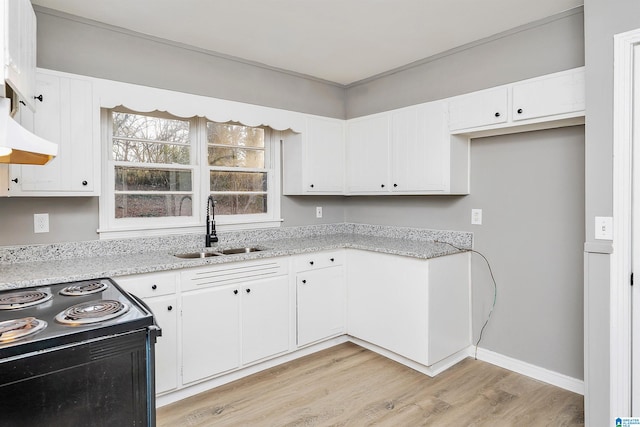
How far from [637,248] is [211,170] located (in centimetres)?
288

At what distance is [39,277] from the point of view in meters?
1.97

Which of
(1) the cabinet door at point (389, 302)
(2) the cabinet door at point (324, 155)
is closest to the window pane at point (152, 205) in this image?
(2) the cabinet door at point (324, 155)

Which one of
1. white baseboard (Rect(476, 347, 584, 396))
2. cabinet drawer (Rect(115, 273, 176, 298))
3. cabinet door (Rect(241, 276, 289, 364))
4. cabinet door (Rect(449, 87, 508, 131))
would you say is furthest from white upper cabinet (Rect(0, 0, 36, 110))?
white baseboard (Rect(476, 347, 584, 396))

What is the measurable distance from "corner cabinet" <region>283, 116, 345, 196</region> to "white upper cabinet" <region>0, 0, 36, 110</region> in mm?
2013

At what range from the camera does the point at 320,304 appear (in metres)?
3.18

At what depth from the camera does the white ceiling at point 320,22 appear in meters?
2.37

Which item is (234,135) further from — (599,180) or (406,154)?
(599,180)

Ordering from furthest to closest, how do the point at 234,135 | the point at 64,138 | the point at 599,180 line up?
the point at 234,135, the point at 64,138, the point at 599,180

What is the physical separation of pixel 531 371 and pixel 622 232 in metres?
1.35

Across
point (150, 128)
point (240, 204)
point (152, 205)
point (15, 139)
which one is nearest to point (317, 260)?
point (240, 204)

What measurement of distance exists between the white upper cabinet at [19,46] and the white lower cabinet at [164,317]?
114cm

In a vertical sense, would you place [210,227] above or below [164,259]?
above

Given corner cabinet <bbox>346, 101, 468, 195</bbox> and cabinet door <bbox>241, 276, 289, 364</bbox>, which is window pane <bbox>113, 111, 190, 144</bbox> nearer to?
cabinet door <bbox>241, 276, 289, 364</bbox>

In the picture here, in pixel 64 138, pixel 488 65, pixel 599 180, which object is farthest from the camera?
pixel 488 65
